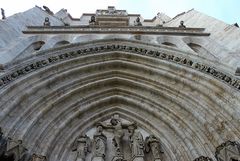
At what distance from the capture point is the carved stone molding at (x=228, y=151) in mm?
6938

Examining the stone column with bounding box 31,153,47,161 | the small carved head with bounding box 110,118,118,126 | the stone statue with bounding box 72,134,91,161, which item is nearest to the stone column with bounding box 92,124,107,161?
the stone statue with bounding box 72,134,91,161

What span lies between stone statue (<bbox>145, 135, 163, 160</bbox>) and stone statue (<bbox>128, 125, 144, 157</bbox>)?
137 millimetres

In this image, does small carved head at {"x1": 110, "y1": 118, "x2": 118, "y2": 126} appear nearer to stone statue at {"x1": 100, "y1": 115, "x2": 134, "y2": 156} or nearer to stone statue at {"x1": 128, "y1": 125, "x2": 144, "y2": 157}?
stone statue at {"x1": 100, "y1": 115, "x2": 134, "y2": 156}

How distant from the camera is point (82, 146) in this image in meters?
8.56

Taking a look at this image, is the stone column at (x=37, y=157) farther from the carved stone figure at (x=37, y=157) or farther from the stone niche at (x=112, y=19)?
the stone niche at (x=112, y=19)

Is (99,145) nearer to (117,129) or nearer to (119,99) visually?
(117,129)

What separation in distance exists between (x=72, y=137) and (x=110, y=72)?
7.95 ft

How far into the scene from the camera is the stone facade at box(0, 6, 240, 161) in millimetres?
7866

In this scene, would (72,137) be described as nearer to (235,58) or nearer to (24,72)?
(24,72)

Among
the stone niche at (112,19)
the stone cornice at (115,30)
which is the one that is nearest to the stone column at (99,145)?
the stone cornice at (115,30)

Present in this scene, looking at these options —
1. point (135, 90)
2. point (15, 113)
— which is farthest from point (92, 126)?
point (15, 113)

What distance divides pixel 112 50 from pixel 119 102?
4.95 feet

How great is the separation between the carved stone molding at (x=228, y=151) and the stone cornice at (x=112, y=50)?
4.74ft

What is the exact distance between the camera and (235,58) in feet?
31.7
